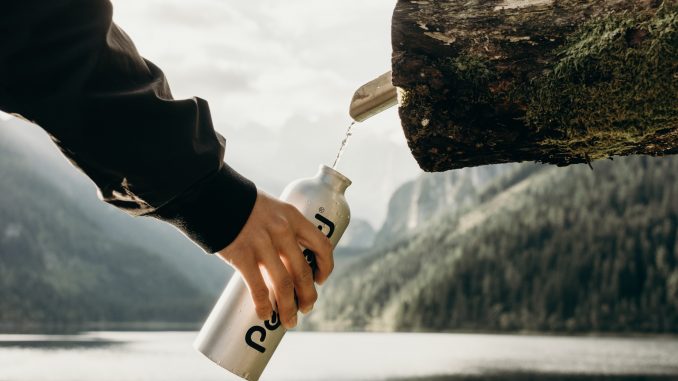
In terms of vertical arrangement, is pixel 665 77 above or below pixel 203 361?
above

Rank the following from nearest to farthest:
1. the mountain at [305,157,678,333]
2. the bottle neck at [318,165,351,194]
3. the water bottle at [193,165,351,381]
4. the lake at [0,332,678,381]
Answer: the water bottle at [193,165,351,381]
the bottle neck at [318,165,351,194]
the lake at [0,332,678,381]
the mountain at [305,157,678,333]

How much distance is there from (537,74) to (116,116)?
4.18 feet

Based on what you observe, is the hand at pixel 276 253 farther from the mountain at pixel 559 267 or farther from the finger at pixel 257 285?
the mountain at pixel 559 267

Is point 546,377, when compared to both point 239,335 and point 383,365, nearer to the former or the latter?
point 383,365

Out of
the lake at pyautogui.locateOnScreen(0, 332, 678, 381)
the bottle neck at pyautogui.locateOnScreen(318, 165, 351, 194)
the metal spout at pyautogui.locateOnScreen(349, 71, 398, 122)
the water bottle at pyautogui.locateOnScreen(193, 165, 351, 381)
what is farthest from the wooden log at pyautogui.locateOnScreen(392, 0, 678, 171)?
the lake at pyautogui.locateOnScreen(0, 332, 678, 381)

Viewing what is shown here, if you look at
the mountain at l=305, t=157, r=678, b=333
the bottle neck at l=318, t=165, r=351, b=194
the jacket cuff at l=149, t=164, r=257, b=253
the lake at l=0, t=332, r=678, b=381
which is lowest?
the mountain at l=305, t=157, r=678, b=333

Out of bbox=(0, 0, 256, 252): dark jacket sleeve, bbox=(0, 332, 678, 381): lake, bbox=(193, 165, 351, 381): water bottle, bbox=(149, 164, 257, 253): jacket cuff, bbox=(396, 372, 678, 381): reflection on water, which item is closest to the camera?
bbox=(0, 0, 256, 252): dark jacket sleeve

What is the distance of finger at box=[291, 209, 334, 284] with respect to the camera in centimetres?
176

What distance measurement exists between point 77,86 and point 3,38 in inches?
5.7

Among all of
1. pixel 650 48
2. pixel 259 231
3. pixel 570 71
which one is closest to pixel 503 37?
pixel 570 71

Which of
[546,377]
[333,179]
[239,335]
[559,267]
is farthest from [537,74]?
[559,267]

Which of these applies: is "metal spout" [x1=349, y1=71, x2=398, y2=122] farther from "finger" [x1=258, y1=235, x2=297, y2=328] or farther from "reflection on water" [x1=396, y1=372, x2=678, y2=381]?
"reflection on water" [x1=396, y1=372, x2=678, y2=381]

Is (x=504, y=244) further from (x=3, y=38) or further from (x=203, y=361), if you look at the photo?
(x=3, y=38)

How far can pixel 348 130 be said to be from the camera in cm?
246
